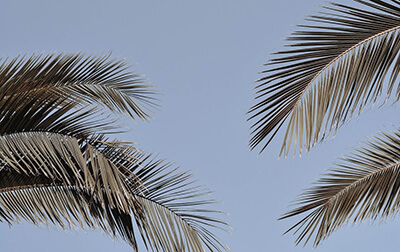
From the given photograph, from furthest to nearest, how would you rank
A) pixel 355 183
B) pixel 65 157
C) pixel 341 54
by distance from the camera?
pixel 355 183 < pixel 65 157 < pixel 341 54

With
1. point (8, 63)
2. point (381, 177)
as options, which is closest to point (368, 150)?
point (381, 177)

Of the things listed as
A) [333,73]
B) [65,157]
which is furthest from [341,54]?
[65,157]

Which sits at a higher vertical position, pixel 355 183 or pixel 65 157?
pixel 65 157

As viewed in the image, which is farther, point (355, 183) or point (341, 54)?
point (355, 183)

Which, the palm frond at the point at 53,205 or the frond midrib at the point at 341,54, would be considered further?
the palm frond at the point at 53,205

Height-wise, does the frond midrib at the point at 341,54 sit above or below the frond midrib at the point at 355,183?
above

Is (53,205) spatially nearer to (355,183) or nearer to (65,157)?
(65,157)

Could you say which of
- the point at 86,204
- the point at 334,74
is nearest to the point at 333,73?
the point at 334,74

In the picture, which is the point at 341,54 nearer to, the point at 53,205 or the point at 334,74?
the point at 334,74

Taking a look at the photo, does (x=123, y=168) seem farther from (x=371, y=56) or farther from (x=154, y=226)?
(x=371, y=56)

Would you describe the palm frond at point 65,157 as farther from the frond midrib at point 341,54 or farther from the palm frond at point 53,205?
the frond midrib at point 341,54

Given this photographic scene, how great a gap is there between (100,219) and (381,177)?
2.31m

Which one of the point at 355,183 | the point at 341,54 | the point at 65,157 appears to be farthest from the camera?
the point at 355,183

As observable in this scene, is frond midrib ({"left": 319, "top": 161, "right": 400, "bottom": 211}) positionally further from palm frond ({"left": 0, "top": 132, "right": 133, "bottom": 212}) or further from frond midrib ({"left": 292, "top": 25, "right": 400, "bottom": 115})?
palm frond ({"left": 0, "top": 132, "right": 133, "bottom": 212})
